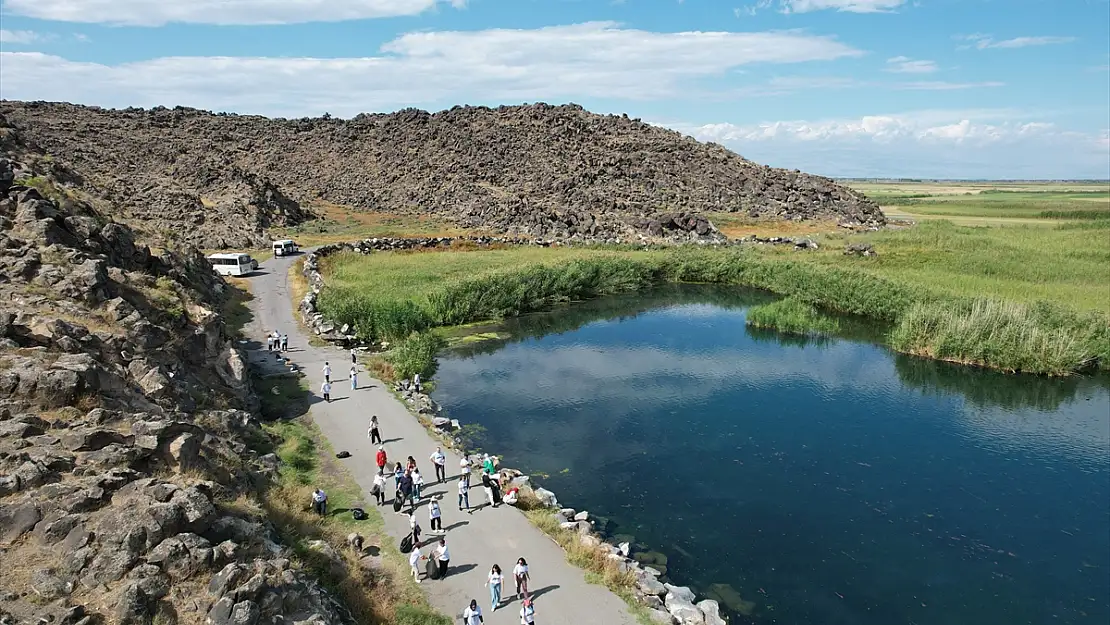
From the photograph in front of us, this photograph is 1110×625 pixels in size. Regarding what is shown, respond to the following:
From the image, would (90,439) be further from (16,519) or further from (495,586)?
(495,586)

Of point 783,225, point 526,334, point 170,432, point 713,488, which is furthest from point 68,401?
point 783,225

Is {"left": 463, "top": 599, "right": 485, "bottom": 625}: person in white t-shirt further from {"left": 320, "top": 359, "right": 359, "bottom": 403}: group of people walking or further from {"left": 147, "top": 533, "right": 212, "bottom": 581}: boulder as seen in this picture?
{"left": 320, "top": 359, "right": 359, "bottom": 403}: group of people walking

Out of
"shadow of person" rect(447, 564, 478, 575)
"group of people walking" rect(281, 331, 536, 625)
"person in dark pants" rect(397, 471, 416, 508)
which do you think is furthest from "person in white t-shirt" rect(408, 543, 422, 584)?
"person in dark pants" rect(397, 471, 416, 508)

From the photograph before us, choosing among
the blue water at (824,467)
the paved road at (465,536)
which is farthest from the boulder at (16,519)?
the blue water at (824,467)

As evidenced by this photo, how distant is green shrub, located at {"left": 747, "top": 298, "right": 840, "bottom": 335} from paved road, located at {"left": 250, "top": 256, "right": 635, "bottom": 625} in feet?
118

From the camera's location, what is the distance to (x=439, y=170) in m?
144

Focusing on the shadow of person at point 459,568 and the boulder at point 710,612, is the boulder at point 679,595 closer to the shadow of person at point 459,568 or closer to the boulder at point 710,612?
the boulder at point 710,612

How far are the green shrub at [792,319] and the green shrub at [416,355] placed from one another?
92.9 ft

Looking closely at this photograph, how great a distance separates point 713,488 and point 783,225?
102725 mm

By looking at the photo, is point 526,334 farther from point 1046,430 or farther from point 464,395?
point 1046,430

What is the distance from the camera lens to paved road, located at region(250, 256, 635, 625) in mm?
18859

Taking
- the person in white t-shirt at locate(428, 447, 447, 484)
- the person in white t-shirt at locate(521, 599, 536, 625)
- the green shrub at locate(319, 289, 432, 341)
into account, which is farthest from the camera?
the green shrub at locate(319, 289, 432, 341)

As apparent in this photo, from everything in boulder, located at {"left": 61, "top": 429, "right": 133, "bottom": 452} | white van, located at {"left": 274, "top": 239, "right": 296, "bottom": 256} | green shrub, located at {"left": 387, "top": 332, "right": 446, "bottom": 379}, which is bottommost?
green shrub, located at {"left": 387, "top": 332, "right": 446, "bottom": 379}

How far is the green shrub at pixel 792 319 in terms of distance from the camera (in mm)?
57375
